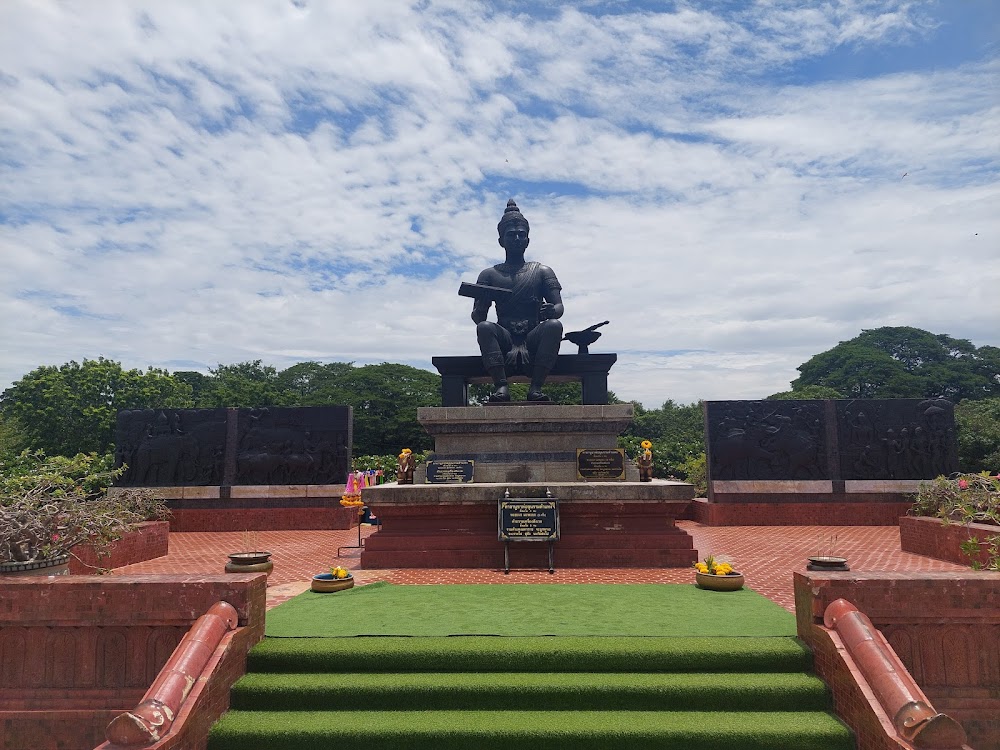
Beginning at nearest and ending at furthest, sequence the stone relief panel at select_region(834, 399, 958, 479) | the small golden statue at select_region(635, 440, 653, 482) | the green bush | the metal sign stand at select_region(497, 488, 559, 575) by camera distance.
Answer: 1. the green bush
2. the metal sign stand at select_region(497, 488, 559, 575)
3. the small golden statue at select_region(635, 440, 653, 482)
4. the stone relief panel at select_region(834, 399, 958, 479)

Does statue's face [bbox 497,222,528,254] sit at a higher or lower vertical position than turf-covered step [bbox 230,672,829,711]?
higher

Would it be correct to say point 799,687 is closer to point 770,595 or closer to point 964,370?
point 770,595

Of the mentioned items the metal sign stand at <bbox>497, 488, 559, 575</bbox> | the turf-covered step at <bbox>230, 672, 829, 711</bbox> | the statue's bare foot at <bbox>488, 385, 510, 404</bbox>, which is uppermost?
the statue's bare foot at <bbox>488, 385, 510, 404</bbox>

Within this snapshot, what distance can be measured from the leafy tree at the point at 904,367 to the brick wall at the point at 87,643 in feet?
143

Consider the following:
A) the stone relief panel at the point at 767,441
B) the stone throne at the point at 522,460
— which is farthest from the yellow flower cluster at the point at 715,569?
the stone relief panel at the point at 767,441

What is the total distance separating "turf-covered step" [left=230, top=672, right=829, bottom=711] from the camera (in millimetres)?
4223

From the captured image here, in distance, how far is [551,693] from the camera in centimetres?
424

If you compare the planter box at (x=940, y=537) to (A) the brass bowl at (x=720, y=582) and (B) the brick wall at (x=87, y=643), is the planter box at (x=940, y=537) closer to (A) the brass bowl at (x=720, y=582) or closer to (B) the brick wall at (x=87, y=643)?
(A) the brass bowl at (x=720, y=582)

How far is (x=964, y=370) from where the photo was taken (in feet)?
133

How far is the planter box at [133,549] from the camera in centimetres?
816

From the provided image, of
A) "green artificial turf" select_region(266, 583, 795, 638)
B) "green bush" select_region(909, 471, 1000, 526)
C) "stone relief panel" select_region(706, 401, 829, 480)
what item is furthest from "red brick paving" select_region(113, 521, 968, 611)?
"stone relief panel" select_region(706, 401, 829, 480)

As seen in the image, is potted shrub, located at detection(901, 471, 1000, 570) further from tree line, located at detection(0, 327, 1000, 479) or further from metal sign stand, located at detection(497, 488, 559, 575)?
tree line, located at detection(0, 327, 1000, 479)

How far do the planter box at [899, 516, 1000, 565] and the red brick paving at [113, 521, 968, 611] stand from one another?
0.59ft

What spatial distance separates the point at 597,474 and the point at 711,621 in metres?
4.35
